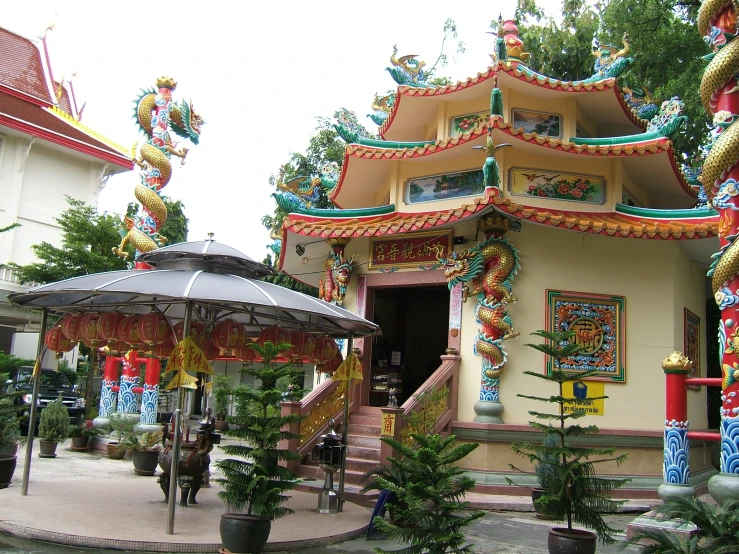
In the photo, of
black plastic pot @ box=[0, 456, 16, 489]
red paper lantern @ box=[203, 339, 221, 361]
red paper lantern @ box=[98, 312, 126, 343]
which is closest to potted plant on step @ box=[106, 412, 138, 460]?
black plastic pot @ box=[0, 456, 16, 489]

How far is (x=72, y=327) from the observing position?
342 inches

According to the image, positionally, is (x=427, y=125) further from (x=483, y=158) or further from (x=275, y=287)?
(x=275, y=287)

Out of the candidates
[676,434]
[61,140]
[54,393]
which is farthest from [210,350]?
[61,140]

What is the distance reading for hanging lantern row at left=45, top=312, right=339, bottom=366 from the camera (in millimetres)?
8445

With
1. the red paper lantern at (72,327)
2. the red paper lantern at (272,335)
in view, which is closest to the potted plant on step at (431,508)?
the red paper lantern at (272,335)

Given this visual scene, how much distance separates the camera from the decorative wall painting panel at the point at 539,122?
13.1 m

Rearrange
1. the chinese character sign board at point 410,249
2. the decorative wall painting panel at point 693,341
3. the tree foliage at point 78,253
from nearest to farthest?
1. the chinese character sign board at point 410,249
2. the decorative wall painting panel at point 693,341
3. the tree foliage at point 78,253

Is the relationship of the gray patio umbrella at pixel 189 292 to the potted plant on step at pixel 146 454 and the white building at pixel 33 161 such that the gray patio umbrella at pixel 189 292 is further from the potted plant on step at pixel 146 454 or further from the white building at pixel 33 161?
the white building at pixel 33 161

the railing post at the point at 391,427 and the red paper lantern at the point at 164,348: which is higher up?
the red paper lantern at the point at 164,348

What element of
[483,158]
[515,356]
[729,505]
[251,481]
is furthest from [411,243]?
[729,505]

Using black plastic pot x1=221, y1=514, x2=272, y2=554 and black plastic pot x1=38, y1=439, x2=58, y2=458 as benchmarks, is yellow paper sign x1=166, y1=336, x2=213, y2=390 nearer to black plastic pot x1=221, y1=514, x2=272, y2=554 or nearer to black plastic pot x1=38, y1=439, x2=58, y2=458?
black plastic pot x1=221, y1=514, x2=272, y2=554

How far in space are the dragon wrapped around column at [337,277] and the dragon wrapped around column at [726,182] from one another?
269 inches

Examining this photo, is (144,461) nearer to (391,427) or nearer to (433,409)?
(391,427)

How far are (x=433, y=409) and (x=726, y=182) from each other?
543cm
